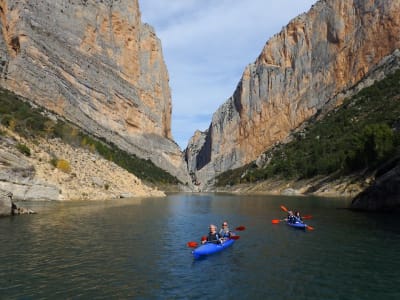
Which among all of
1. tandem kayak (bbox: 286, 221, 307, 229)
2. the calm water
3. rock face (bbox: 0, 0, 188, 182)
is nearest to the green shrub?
the calm water

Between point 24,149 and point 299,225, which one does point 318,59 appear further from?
point 299,225

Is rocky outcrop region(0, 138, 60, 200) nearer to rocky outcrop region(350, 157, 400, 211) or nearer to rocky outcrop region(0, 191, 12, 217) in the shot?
rocky outcrop region(0, 191, 12, 217)

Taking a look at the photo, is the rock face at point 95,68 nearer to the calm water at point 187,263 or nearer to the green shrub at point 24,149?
the green shrub at point 24,149

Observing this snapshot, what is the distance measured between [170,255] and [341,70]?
15681 cm

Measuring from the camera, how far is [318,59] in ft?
568

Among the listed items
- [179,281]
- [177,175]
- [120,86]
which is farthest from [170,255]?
→ [177,175]

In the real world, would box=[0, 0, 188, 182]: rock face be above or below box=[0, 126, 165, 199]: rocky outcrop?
above

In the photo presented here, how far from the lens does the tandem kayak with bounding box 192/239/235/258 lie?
19.7m

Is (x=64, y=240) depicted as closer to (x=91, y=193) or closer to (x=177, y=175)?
(x=91, y=193)

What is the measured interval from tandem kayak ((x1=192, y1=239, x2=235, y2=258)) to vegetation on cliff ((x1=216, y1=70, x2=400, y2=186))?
47.0m

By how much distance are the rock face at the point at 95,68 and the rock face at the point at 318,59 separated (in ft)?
185

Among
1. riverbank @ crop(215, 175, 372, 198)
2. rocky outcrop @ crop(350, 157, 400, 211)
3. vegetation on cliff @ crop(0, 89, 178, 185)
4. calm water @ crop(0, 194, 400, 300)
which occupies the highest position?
vegetation on cliff @ crop(0, 89, 178, 185)

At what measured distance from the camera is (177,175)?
149 m

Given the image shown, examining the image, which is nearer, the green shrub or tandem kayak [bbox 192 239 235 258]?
tandem kayak [bbox 192 239 235 258]
